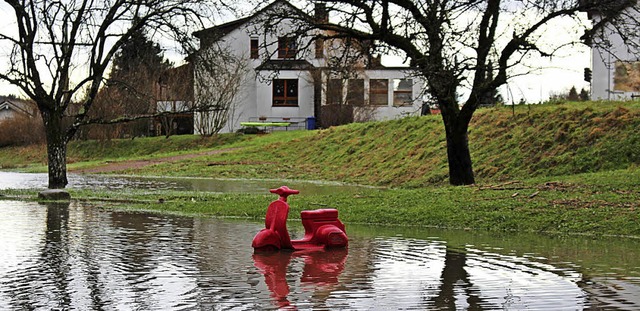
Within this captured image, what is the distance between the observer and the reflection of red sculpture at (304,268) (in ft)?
35.1

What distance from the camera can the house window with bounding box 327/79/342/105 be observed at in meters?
71.1

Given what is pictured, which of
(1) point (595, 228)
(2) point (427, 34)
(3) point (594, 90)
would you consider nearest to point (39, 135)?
(3) point (594, 90)

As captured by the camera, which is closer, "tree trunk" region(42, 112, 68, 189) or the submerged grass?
the submerged grass

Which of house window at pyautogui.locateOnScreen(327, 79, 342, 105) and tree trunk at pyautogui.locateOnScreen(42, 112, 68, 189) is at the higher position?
house window at pyautogui.locateOnScreen(327, 79, 342, 105)

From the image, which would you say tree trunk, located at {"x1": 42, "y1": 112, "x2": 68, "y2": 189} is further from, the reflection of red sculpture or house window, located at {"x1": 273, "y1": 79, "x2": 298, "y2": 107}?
Result: house window, located at {"x1": 273, "y1": 79, "x2": 298, "y2": 107}

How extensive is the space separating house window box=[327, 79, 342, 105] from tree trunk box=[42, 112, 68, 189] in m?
42.3

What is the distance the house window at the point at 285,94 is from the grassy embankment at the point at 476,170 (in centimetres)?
1355

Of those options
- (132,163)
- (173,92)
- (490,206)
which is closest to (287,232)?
(490,206)

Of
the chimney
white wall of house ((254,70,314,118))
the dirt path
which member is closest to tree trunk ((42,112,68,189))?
the chimney

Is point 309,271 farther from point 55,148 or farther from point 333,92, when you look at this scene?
point 333,92

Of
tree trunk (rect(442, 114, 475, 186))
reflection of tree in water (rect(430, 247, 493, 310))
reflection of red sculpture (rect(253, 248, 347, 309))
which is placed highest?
tree trunk (rect(442, 114, 475, 186))

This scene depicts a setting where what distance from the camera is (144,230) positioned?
17.5 metres

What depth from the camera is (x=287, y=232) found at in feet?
46.1

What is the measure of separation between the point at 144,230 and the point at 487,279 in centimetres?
794
